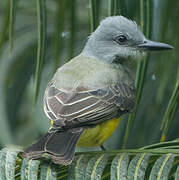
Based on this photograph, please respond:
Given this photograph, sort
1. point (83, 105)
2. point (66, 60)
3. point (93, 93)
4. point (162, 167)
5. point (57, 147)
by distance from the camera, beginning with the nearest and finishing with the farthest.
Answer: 1. point (162, 167)
2. point (57, 147)
3. point (83, 105)
4. point (93, 93)
5. point (66, 60)

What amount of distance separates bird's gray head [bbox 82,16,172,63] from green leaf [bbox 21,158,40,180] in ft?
4.62

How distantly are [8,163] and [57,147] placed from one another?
1.14ft

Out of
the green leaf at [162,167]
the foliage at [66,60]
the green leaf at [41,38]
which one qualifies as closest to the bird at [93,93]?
the foliage at [66,60]

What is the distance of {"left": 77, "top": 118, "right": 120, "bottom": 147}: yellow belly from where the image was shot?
2671 millimetres

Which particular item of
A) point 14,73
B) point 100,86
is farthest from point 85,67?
point 14,73

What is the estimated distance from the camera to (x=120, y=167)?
1.92 m

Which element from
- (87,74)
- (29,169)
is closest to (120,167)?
(29,169)

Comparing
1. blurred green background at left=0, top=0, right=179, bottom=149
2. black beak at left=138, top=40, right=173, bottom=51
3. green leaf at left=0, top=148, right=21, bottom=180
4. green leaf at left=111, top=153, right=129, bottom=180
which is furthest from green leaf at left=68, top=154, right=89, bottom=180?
blurred green background at left=0, top=0, right=179, bottom=149

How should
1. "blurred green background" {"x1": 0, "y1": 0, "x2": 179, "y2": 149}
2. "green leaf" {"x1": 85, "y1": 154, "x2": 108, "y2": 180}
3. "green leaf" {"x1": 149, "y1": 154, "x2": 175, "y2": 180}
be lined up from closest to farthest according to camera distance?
"green leaf" {"x1": 149, "y1": 154, "x2": 175, "y2": 180} → "green leaf" {"x1": 85, "y1": 154, "x2": 108, "y2": 180} → "blurred green background" {"x1": 0, "y1": 0, "x2": 179, "y2": 149}

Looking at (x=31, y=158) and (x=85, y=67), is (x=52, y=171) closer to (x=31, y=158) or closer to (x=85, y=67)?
(x=31, y=158)

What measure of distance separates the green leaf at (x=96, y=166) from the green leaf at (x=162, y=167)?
211 mm

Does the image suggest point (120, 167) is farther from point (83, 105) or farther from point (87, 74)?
point (87, 74)

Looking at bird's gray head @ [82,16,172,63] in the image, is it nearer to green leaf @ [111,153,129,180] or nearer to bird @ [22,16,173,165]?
bird @ [22,16,173,165]

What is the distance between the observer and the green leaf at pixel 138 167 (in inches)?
72.4
